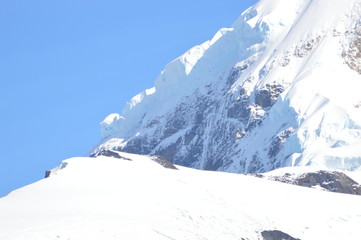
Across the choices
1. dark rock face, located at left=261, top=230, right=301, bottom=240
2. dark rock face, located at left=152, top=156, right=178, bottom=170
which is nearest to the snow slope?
dark rock face, located at left=261, top=230, right=301, bottom=240

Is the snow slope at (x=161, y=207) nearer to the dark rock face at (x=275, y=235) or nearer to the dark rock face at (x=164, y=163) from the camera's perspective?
the dark rock face at (x=275, y=235)

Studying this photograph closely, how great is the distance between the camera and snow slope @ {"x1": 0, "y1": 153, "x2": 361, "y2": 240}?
346ft

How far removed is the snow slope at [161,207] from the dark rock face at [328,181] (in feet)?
46.0

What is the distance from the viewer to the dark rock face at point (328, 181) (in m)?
152

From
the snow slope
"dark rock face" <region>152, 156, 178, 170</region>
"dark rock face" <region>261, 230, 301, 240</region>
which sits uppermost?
"dark rock face" <region>152, 156, 178, 170</region>

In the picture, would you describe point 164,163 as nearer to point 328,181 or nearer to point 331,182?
point 328,181

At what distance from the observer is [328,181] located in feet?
504

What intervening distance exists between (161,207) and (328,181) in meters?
42.0

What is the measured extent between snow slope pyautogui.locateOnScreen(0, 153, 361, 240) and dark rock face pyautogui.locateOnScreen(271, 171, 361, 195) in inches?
552

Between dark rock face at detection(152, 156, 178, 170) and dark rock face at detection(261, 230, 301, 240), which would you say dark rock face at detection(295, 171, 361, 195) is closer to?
dark rock face at detection(152, 156, 178, 170)

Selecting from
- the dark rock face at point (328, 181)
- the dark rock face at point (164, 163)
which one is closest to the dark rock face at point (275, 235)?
the dark rock face at point (164, 163)

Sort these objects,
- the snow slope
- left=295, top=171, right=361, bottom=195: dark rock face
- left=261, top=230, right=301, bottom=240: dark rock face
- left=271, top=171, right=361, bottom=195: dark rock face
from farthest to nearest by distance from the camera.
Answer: left=271, top=171, right=361, bottom=195: dark rock face < left=295, top=171, right=361, bottom=195: dark rock face < left=261, top=230, right=301, bottom=240: dark rock face < the snow slope

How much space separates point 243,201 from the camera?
12675 cm

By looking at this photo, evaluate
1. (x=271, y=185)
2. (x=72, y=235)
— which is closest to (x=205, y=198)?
(x=271, y=185)
